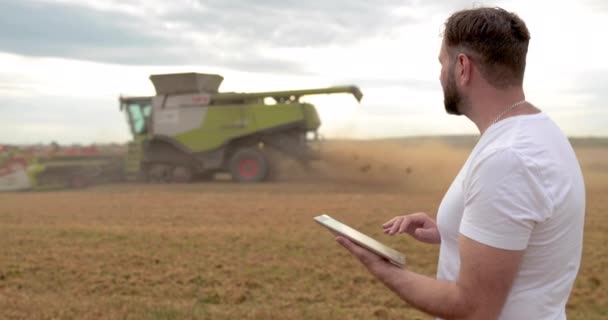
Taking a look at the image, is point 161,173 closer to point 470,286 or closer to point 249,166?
point 249,166

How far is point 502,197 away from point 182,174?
19685mm

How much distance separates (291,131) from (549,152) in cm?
1807

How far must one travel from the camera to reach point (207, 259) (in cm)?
711

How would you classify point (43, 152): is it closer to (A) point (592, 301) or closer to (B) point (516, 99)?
(A) point (592, 301)

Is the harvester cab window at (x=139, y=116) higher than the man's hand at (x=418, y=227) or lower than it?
higher

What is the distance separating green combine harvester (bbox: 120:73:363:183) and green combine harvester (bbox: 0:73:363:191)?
29 mm

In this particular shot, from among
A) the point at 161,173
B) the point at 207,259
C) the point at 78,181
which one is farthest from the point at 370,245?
the point at 78,181

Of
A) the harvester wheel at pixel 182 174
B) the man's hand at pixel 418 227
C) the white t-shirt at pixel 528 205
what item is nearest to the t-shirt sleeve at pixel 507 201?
the white t-shirt at pixel 528 205

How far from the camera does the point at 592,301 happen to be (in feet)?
18.3

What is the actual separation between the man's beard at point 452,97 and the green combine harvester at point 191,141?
55.7ft

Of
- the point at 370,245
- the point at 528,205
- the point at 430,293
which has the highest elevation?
the point at 528,205

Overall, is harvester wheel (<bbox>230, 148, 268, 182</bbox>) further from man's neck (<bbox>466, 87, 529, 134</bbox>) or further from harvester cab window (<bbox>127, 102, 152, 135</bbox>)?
man's neck (<bbox>466, 87, 529, 134</bbox>)

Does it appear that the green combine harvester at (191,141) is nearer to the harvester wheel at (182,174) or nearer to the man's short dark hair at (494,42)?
the harvester wheel at (182,174)

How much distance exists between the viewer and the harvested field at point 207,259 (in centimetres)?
532
